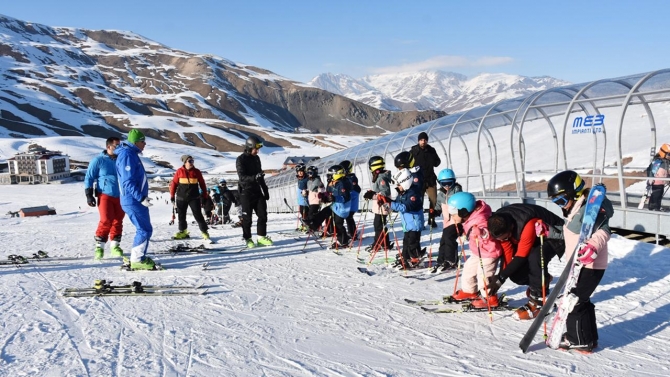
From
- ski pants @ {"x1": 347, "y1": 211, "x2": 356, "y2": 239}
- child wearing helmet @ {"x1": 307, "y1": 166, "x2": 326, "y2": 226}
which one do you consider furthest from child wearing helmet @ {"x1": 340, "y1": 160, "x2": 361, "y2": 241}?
child wearing helmet @ {"x1": 307, "y1": 166, "x2": 326, "y2": 226}

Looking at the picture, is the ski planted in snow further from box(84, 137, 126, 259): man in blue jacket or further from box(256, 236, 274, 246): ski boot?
box(84, 137, 126, 259): man in blue jacket

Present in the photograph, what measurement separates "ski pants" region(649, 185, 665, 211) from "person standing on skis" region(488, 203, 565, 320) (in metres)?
5.94

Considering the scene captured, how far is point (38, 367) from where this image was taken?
3.68 meters

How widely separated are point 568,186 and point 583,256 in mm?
692

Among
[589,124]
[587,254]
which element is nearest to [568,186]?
[587,254]

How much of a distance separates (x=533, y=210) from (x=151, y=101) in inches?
8170

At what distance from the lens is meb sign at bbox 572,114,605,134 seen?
11.2 meters

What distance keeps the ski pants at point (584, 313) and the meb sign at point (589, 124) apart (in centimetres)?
820

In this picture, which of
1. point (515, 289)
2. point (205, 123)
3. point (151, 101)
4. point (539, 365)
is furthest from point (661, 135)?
point (151, 101)

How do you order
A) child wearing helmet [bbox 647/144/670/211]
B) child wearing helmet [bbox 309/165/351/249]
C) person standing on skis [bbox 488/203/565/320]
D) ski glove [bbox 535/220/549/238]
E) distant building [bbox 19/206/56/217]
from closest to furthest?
ski glove [bbox 535/220/549/238]
person standing on skis [bbox 488/203/565/320]
child wearing helmet [bbox 309/165/351/249]
child wearing helmet [bbox 647/144/670/211]
distant building [bbox 19/206/56/217]

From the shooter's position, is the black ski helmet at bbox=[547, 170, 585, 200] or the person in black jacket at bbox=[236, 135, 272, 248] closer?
the black ski helmet at bbox=[547, 170, 585, 200]

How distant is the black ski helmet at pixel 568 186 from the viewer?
14.5ft

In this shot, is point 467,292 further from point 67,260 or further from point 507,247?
point 67,260

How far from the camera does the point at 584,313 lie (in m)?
4.25
